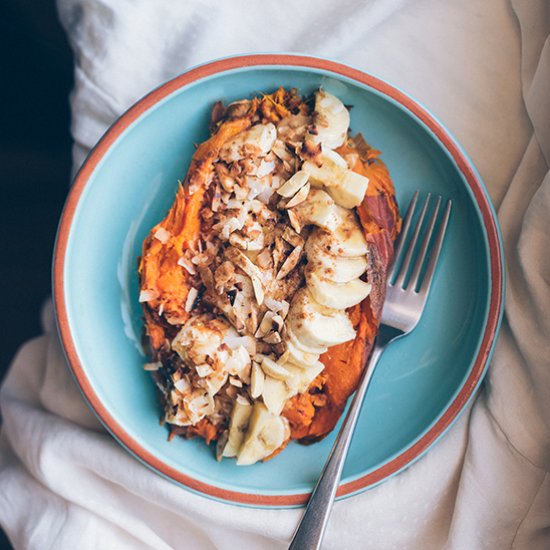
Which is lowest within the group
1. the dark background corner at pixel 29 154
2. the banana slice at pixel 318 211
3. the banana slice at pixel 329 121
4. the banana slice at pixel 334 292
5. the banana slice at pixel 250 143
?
the dark background corner at pixel 29 154

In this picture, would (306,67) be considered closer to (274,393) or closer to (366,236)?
(366,236)

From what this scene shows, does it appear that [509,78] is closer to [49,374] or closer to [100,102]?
[100,102]

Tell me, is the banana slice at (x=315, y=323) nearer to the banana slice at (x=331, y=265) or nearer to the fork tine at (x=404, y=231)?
the banana slice at (x=331, y=265)

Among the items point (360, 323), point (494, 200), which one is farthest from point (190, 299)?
point (494, 200)

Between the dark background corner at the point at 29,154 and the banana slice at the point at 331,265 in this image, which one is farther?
the dark background corner at the point at 29,154

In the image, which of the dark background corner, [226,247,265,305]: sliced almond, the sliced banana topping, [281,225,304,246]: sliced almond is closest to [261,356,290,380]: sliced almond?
the sliced banana topping

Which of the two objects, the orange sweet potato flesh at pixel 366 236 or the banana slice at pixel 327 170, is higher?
the banana slice at pixel 327 170

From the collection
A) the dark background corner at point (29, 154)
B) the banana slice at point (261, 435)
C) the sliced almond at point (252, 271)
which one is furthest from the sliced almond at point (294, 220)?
the dark background corner at point (29, 154)

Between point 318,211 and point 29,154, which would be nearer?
point 318,211
